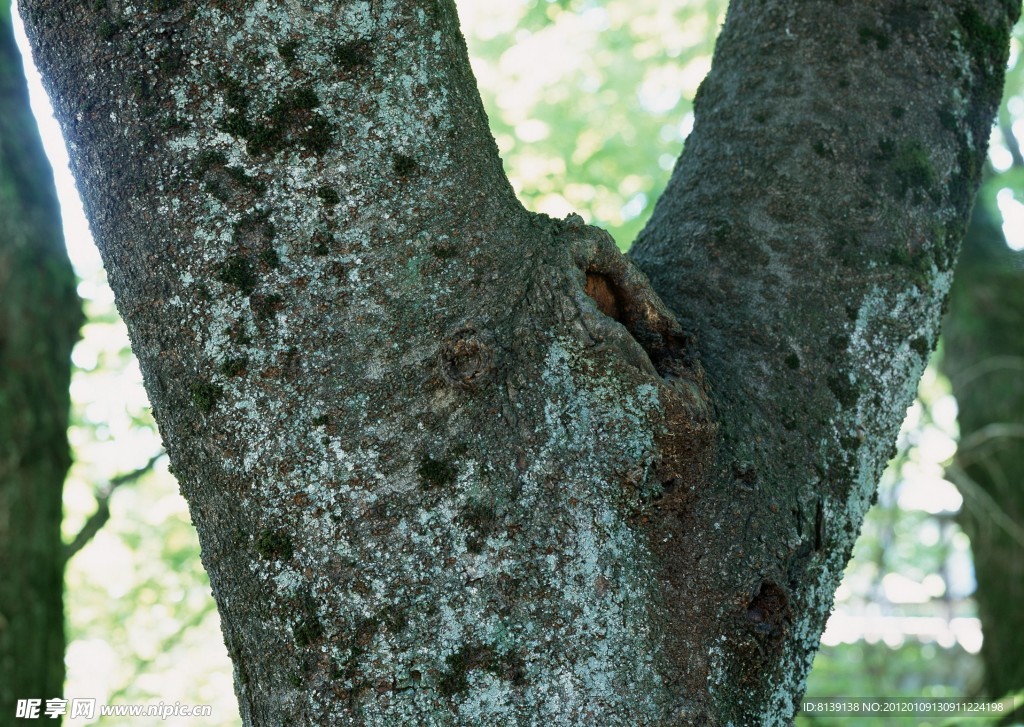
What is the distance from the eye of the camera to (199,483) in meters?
1.26

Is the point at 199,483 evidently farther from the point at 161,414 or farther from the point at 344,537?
the point at 344,537

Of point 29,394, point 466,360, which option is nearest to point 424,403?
point 466,360

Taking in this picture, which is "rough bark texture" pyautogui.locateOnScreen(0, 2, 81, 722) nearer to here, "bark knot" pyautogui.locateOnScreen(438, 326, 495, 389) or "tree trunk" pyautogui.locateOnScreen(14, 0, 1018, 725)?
"tree trunk" pyautogui.locateOnScreen(14, 0, 1018, 725)

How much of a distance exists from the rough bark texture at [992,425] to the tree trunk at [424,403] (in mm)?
4893

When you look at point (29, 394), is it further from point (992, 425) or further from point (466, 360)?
point (992, 425)

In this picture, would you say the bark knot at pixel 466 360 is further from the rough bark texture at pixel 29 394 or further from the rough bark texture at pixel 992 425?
the rough bark texture at pixel 992 425

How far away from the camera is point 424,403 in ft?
3.97

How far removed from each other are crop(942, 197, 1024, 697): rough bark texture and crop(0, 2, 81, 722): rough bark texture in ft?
16.6

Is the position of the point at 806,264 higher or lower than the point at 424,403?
higher

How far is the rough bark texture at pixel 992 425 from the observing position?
5.57 meters

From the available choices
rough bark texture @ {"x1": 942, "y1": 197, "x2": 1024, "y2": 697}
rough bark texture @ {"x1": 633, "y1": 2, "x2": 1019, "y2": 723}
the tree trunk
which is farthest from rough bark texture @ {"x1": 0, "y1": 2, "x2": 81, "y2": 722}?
rough bark texture @ {"x1": 942, "y1": 197, "x2": 1024, "y2": 697}

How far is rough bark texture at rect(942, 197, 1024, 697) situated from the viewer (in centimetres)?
557

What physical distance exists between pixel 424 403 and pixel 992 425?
553cm

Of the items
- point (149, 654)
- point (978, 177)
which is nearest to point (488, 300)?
point (978, 177)
